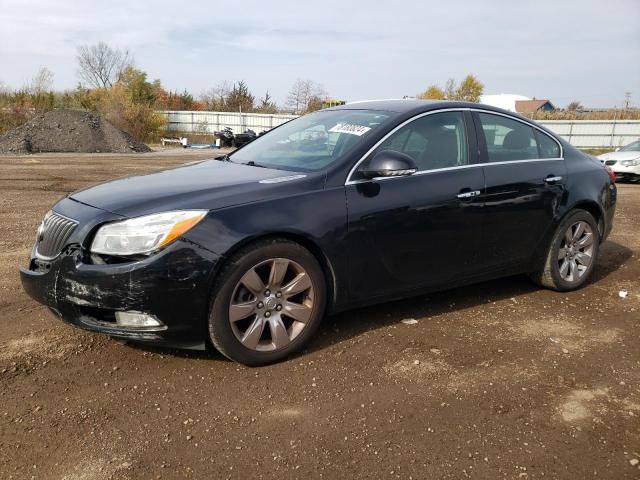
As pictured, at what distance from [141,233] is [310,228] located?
1015 millimetres

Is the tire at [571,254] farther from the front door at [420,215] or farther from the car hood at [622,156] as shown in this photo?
the car hood at [622,156]

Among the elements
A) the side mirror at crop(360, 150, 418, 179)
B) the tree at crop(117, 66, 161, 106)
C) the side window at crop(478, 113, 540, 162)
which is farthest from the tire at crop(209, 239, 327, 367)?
the tree at crop(117, 66, 161, 106)

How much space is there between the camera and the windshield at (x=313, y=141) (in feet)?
13.0

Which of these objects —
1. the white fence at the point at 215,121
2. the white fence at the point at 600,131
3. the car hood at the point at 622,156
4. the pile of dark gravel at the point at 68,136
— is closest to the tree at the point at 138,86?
the white fence at the point at 215,121

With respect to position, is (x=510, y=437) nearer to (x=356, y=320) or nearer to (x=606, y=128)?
(x=356, y=320)

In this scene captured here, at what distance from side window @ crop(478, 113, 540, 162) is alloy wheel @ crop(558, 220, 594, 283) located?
32.6 inches

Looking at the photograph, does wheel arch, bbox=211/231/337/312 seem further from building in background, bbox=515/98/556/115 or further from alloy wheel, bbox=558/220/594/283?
building in background, bbox=515/98/556/115

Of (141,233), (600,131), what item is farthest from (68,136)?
(600,131)

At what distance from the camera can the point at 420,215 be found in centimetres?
396

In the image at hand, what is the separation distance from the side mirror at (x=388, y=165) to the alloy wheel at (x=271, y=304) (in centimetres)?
82

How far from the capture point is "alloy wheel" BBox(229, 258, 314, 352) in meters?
3.36

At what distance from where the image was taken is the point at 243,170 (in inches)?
159

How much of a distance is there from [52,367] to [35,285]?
1.70 feet

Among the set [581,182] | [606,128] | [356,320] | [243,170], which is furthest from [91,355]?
[606,128]
